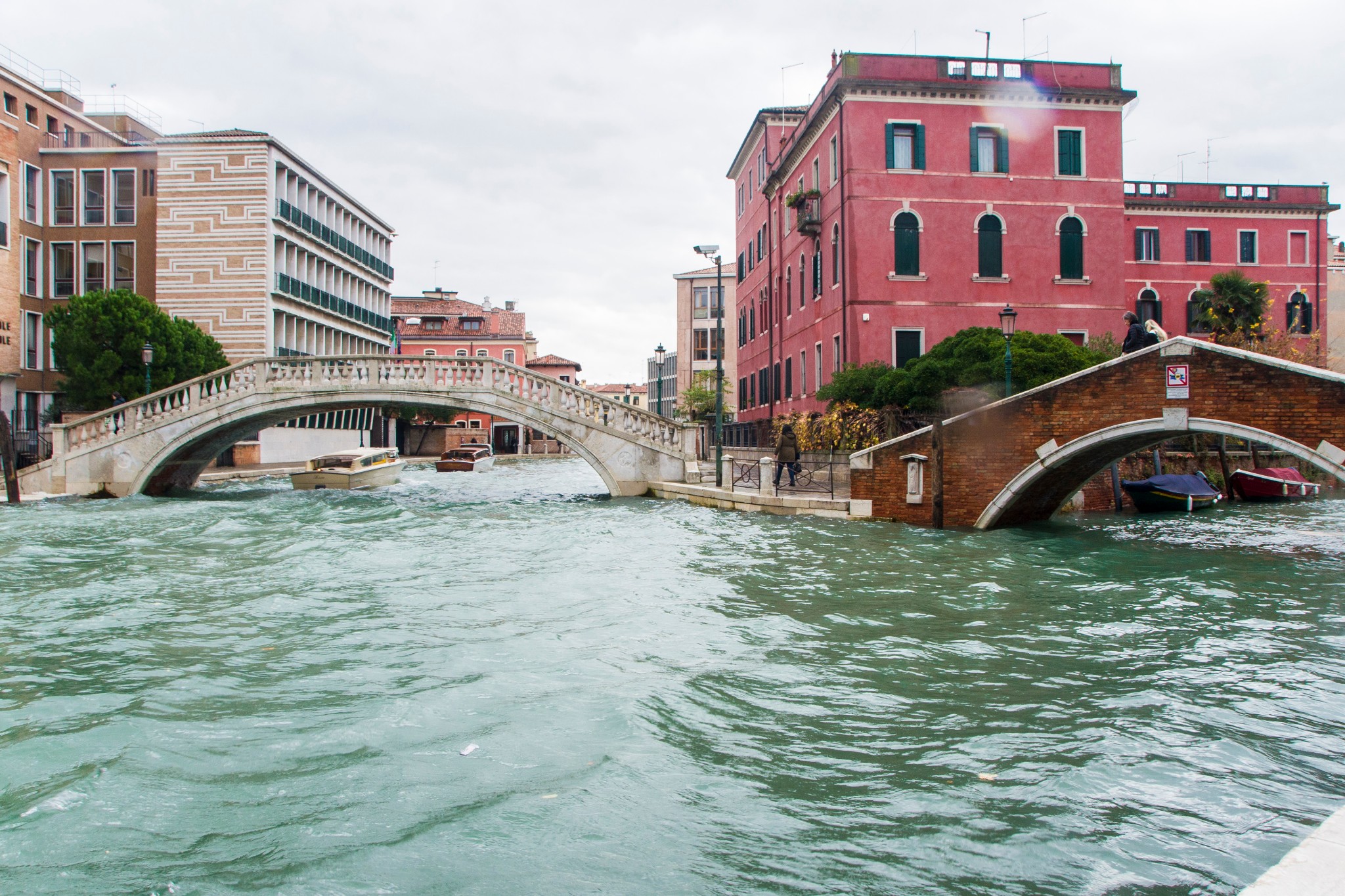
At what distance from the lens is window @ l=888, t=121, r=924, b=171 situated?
2188 cm

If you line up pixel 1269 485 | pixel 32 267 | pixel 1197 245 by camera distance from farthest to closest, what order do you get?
pixel 32 267, pixel 1197 245, pixel 1269 485

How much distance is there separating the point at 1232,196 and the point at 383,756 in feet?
107

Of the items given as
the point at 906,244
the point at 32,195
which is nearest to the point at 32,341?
the point at 32,195

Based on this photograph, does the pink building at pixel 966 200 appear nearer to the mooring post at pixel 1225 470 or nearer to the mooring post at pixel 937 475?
the mooring post at pixel 1225 470

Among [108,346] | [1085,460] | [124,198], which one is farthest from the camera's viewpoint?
[124,198]

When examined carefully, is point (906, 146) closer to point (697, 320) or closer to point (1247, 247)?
point (1247, 247)

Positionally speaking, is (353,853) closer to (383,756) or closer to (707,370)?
(383,756)

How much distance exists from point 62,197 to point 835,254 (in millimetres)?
26941

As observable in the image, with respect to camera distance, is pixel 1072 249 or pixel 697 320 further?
pixel 697 320

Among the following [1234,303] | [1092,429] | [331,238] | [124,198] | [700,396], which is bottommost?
[1092,429]

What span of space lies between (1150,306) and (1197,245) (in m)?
2.49

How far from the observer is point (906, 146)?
21953 mm

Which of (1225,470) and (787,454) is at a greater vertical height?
(787,454)

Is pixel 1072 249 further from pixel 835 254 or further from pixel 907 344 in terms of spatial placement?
pixel 835 254
